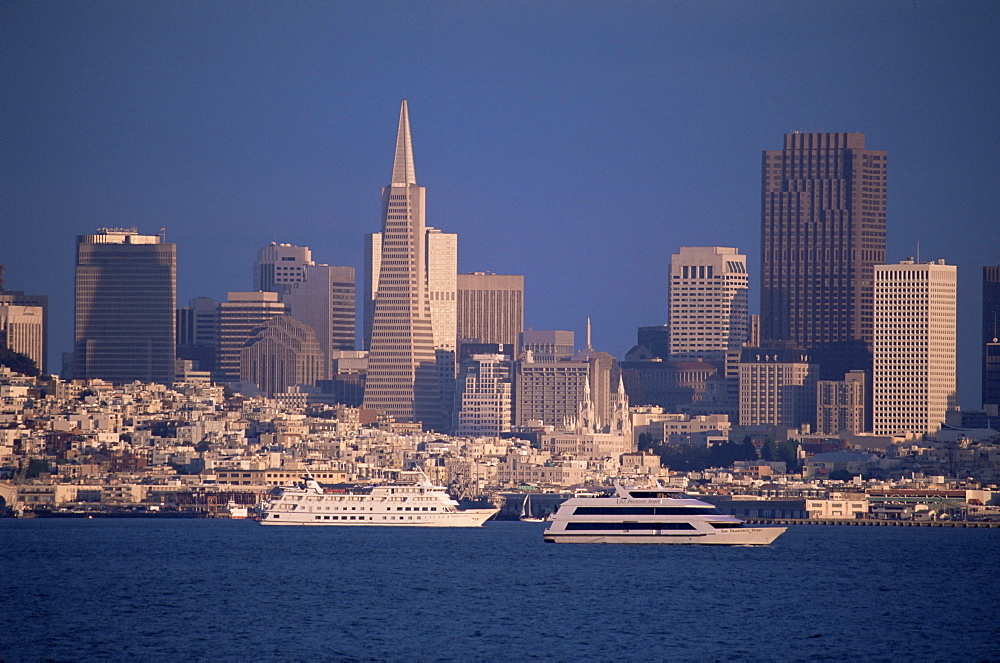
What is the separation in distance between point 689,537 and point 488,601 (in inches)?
1350

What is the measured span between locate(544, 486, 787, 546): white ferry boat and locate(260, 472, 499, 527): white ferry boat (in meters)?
38.1

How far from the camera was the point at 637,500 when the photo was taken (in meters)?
126

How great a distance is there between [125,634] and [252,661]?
804cm

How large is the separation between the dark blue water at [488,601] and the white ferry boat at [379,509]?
2638 cm

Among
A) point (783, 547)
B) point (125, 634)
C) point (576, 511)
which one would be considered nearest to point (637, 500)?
point (576, 511)

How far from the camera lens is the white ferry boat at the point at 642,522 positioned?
12488cm

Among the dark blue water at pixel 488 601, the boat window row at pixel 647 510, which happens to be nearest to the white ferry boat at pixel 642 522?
the boat window row at pixel 647 510

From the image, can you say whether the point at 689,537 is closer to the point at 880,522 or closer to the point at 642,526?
the point at 642,526

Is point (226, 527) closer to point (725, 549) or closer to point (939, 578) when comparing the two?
point (725, 549)

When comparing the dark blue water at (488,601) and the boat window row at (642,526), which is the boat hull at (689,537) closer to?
the boat window row at (642,526)

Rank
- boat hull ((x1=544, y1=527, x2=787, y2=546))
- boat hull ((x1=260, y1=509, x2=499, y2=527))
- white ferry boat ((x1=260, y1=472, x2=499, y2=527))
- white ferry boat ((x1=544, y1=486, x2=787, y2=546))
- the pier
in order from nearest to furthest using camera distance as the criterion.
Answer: boat hull ((x1=544, y1=527, x2=787, y2=546)), white ferry boat ((x1=544, y1=486, x2=787, y2=546)), boat hull ((x1=260, y1=509, x2=499, y2=527)), white ferry boat ((x1=260, y1=472, x2=499, y2=527)), the pier

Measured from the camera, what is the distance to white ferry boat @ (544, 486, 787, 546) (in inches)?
4916

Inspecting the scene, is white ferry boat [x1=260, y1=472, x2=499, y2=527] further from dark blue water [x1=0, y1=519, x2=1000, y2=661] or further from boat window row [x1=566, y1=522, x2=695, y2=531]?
boat window row [x1=566, y1=522, x2=695, y2=531]

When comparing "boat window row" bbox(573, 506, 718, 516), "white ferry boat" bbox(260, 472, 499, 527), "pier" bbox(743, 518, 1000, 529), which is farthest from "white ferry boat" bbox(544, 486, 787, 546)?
"pier" bbox(743, 518, 1000, 529)
